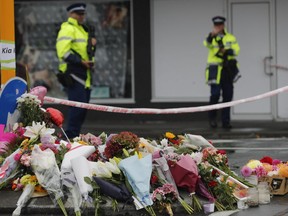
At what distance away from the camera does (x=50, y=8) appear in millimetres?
17578

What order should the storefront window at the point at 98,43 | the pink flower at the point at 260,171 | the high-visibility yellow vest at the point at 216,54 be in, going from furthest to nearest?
the storefront window at the point at 98,43
the high-visibility yellow vest at the point at 216,54
the pink flower at the point at 260,171

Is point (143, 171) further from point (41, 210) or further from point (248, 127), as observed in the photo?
point (248, 127)

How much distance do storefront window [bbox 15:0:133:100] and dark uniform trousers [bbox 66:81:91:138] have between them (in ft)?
17.1

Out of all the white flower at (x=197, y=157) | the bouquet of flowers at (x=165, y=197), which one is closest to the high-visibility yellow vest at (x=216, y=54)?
the white flower at (x=197, y=157)

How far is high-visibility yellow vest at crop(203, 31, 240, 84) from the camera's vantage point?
1514cm

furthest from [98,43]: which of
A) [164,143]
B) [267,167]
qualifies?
[267,167]

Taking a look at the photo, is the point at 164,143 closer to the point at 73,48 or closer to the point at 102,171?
the point at 102,171

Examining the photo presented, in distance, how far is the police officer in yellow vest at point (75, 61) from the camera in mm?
11969

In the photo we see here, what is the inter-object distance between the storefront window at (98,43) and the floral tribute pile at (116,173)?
9.28 m

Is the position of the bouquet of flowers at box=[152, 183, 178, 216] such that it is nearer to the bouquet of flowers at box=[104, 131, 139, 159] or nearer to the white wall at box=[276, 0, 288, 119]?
the bouquet of flowers at box=[104, 131, 139, 159]

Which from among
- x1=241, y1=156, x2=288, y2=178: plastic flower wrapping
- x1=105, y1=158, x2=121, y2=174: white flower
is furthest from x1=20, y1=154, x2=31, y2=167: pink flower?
x1=241, y1=156, x2=288, y2=178: plastic flower wrapping

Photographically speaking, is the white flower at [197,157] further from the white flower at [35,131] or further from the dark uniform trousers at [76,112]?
the dark uniform trousers at [76,112]

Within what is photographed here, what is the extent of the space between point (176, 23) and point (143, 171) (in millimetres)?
9904

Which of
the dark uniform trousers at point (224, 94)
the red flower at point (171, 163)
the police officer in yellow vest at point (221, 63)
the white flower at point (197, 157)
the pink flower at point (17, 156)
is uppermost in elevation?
the police officer in yellow vest at point (221, 63)
